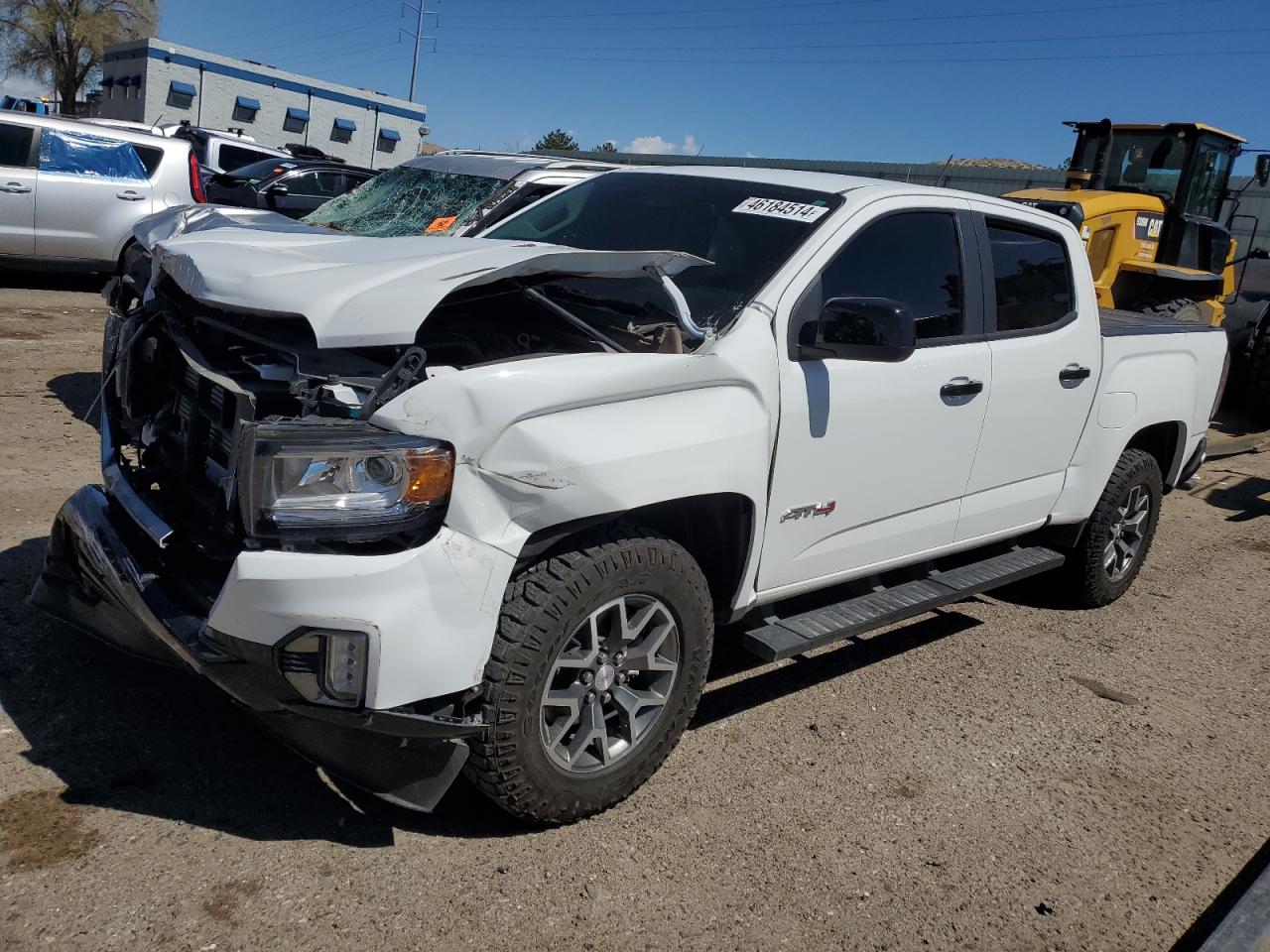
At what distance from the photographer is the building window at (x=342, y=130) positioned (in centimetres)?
4269

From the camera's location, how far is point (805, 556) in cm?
377

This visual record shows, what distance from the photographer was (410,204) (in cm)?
889

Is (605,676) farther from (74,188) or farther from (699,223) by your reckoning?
(74,188)

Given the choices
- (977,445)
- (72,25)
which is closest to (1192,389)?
(977,445)

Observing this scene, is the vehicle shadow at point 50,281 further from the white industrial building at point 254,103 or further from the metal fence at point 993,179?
the white industrial building at point 254,103

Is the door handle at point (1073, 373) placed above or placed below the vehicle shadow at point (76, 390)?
above

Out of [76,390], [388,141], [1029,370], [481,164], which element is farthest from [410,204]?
[388,141]

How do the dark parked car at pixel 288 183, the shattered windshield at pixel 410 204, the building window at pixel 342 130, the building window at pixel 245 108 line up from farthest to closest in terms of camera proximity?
the building window at pixel 342 130 < the building window at pixel 245 108 < the dark parked car at pixel 288 183 < the shattered windshield at pixel 410 204

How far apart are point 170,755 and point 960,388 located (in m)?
3.01

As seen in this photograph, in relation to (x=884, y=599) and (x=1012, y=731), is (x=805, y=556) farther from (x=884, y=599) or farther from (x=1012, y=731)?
(x=1012, y=731)

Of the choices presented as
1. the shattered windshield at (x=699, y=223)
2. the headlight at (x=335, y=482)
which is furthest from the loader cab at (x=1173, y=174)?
the headlight at (x=335, y=482)

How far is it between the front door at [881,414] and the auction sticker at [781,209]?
0.13 m

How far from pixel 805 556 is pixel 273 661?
1.85 metres

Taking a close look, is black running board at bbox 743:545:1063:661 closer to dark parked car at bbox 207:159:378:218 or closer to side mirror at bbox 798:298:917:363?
side mirror at bbox 798:298:917:363
